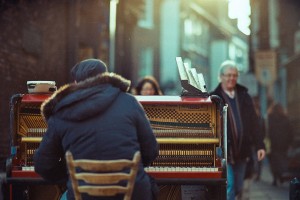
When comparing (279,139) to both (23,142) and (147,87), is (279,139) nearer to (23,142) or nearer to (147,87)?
(147,87)

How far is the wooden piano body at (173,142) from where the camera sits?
18.5ft

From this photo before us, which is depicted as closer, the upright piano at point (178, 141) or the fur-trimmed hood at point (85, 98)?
the fur-trimmed hood at point (85, 98)

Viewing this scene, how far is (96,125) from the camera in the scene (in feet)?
14.8

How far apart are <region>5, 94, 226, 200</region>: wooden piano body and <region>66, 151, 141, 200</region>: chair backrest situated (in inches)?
47.3

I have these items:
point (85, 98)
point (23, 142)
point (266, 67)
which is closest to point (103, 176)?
point (85, 98)

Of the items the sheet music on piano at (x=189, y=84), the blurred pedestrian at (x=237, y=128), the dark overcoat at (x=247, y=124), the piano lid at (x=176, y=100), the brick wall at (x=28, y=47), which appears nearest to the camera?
the piano lid at (x=176, y=100)

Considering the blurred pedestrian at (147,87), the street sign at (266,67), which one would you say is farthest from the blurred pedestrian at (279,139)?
the blurred pedestrian at (147,87)

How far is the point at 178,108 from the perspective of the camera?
6004 mm

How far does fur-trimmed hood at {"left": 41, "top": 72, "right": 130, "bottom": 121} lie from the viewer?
453cm

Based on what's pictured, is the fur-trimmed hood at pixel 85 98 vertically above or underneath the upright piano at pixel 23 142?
above

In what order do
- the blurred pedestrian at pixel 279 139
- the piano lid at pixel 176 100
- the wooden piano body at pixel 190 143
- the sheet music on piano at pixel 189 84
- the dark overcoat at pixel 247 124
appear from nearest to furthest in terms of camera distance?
the wooden piano body at pixel 190 143 → the piano lid at pixel 176 100 → the sheet music on piano at pixel 189 84 → the dark overcoat at pixel 247 124 → the blurred pedestrian at pixel 279 139

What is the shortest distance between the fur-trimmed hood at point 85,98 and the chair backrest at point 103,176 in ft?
1.05

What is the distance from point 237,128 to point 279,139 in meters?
7.44

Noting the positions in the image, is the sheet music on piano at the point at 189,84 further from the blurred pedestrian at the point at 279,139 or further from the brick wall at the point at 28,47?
the blurred pedestrian at the point at 279,139
